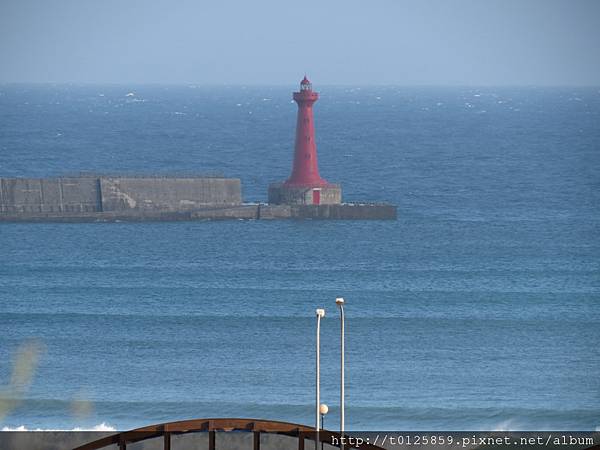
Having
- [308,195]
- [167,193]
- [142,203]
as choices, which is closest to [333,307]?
[308,195]

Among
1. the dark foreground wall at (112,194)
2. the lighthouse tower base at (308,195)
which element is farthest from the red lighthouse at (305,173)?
the dark foreground wall at (112,194)

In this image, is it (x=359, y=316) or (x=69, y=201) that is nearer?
(x=359, y=316)

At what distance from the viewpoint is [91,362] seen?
51.8 meters

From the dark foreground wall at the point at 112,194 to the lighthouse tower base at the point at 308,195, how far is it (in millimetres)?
3617

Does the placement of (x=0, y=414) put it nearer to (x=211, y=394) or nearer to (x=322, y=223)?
(x=211, y=394)

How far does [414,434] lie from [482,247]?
58.8 metres

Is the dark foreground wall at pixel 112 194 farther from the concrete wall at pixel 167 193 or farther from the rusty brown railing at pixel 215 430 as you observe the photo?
the rusty brown railing at pixel 215 430

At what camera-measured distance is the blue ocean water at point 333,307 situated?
4575 cm

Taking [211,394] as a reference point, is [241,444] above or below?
above

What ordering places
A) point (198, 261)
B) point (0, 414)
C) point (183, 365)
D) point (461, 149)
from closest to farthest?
point (0, 414), point (183, 365), point (198, 261), point (461, 149)

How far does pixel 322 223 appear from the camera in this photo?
85.2m

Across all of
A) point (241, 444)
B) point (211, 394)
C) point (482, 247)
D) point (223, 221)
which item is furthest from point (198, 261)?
point (241, 444)

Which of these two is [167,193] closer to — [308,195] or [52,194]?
[52,194]

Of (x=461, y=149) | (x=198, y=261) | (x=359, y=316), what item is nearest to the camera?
(x=359, y=316)
